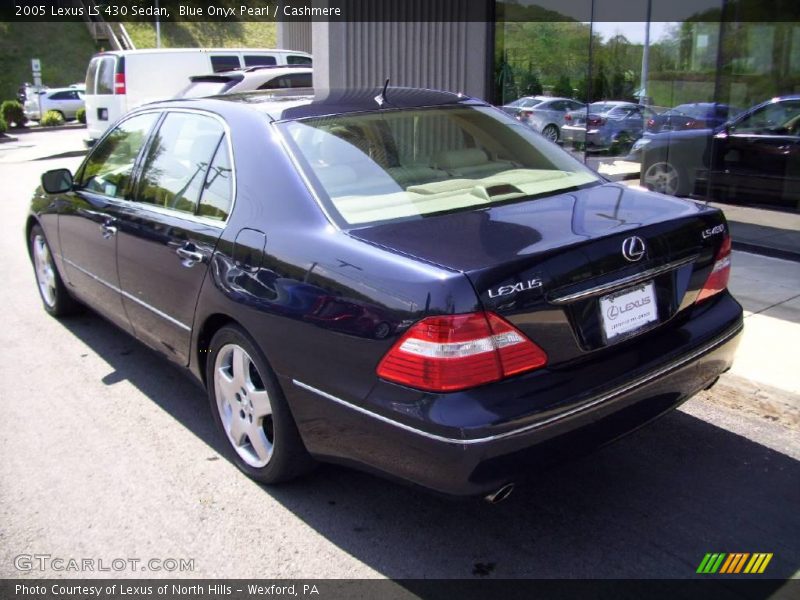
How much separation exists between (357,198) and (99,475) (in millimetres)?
1763

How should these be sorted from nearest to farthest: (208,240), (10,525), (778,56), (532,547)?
(532,547), (10,525), (208,240), (778,56)

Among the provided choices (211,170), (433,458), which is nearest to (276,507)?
(433,458)

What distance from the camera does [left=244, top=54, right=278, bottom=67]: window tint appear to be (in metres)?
15.7

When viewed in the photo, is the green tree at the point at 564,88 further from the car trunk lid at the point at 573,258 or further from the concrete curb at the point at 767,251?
the car trunk lid at the point at 573,258

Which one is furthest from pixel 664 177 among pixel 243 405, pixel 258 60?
pixel 258 60

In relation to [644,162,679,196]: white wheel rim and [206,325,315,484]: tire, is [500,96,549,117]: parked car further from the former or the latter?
[206,325,315,484]: tire

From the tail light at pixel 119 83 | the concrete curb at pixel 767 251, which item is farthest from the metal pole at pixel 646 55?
the tail light at pixel 119 83

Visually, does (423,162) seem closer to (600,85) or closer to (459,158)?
(459,158)

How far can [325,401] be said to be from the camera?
2908mm

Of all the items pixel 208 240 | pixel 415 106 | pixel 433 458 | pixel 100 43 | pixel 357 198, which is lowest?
pixel 433 458

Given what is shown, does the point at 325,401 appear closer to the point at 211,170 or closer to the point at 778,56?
the point at 211,170

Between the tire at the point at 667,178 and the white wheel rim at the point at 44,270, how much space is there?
6.73 meters

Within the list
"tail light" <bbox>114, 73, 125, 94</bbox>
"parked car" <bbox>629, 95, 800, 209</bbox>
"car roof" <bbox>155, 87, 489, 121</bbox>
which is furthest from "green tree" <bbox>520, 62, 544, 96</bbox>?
"tail light" <bbox>114, 73, 125, 94</bbox>

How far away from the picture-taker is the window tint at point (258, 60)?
15672mm
